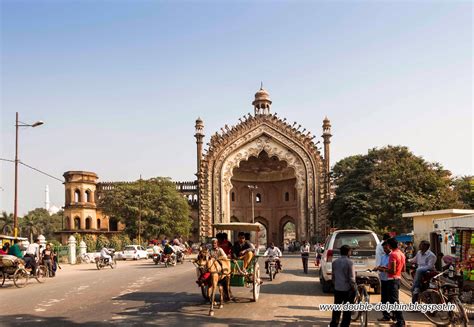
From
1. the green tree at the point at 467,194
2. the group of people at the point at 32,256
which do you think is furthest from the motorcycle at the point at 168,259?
the green tree at the point at 467,194

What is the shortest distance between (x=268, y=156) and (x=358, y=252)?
38.6 metres

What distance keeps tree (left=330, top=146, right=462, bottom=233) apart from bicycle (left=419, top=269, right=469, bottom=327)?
2338cm

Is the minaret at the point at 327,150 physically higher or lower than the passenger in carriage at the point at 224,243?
higher

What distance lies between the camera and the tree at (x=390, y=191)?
33562mm

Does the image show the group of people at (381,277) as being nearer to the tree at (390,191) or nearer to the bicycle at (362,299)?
the bicycle at (362,299)

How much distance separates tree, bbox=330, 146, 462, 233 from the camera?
33.6 metres

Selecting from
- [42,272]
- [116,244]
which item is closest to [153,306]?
[42,272]

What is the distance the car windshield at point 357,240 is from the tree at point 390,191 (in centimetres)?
1921

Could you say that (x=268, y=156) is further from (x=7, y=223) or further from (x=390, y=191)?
(x=7, y=223)

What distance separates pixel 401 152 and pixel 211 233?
20.6 metres

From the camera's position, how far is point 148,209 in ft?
162

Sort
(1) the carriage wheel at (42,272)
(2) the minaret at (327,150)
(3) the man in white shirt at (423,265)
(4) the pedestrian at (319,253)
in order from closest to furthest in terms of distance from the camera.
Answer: (3) the man in white shirt at (423,265) < (4) the pedestrian at (319,253) < (1) the carriage wheel at (42,272) < (2) the minaret at (327,150)

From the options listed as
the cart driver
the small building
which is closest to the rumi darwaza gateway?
the small building

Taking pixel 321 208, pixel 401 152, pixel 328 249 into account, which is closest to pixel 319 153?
pixel 321 208
